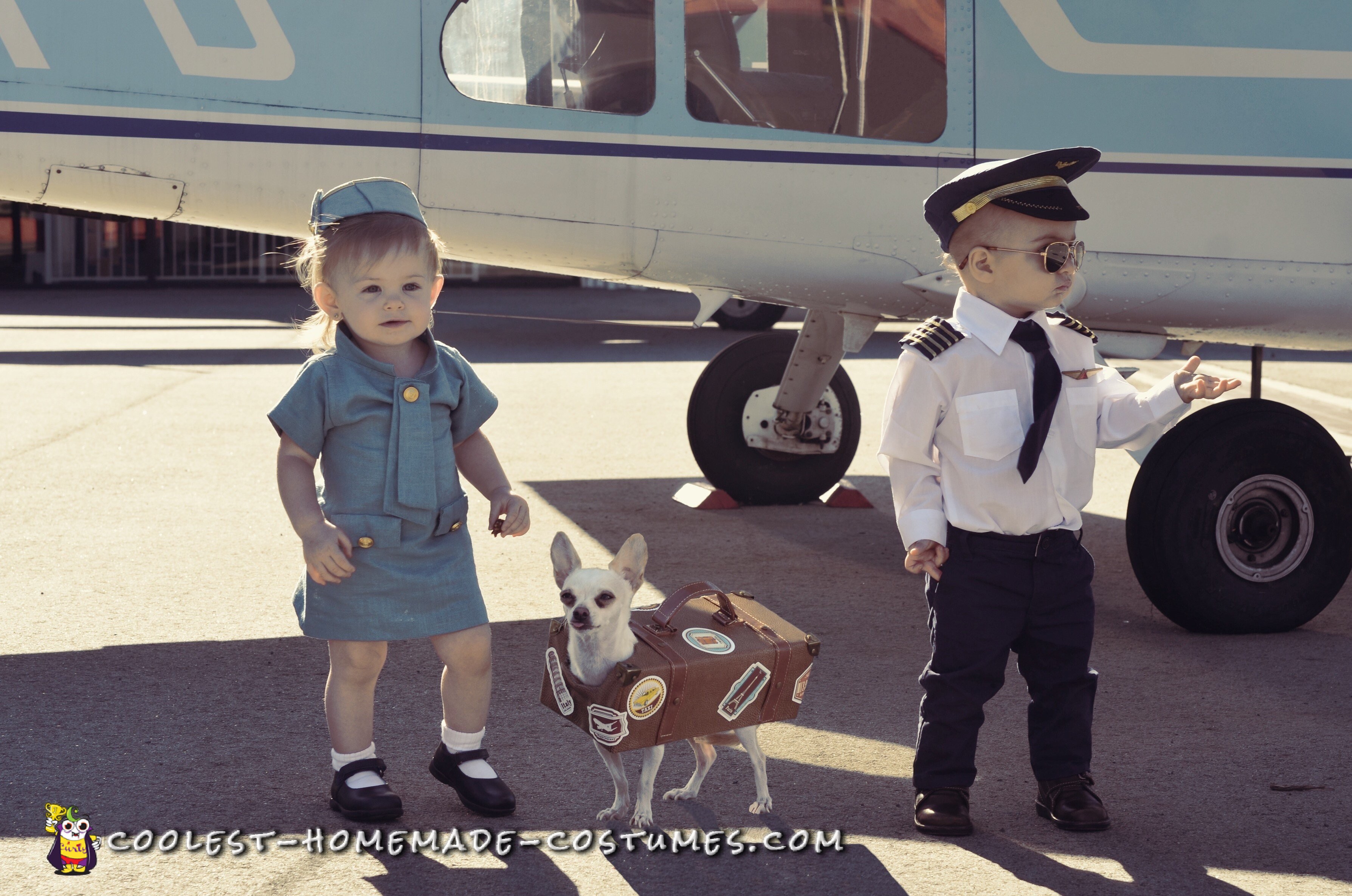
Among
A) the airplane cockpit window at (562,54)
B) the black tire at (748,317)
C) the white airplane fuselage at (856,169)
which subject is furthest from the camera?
the black tire at (748,317)

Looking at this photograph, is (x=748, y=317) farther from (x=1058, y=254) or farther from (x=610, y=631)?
(x=610, y=631)

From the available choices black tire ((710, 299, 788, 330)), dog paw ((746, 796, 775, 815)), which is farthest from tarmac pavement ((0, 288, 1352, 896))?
black tire ((710, 299, 788, 330))

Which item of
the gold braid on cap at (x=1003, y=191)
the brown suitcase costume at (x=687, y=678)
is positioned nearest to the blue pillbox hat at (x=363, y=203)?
the brown suitcase costume at (x=687, y=678)

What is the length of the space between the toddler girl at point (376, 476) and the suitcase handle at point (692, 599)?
0.39 m

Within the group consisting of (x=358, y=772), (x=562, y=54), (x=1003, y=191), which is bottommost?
(x=358, y=772)

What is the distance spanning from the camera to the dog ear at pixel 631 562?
112 inches

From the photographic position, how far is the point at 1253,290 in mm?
4766

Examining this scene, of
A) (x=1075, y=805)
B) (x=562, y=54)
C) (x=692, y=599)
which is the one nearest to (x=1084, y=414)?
(x=1075, y=805)

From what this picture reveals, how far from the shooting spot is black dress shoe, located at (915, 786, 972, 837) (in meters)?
2.99

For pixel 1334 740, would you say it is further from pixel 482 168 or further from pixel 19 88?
pixel 19 88

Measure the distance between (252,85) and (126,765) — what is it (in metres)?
2.15

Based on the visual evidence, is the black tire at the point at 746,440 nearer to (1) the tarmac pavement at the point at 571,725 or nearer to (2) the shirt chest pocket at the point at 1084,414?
(1) the tarmac pavement at the point at 571,725

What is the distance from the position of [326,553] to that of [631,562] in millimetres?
618

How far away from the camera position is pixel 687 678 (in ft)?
9.29
